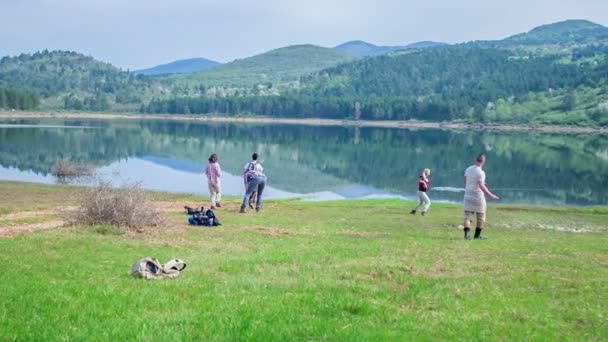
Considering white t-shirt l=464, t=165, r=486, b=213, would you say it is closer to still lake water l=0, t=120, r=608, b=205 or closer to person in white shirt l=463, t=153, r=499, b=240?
person in white shirt l=463, t=153, r=499, b=240

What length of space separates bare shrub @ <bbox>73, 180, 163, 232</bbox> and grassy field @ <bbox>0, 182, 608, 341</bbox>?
Result: 967 mm

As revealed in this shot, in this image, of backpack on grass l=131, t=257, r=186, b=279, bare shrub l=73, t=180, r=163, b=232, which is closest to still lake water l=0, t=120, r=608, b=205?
bare shrub l=73, t=180, r=163, b=232

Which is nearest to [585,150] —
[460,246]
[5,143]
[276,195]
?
[276,195]

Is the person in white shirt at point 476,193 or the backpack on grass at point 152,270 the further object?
the person in white shirt at point 476,193

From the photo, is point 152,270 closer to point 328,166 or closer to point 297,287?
point 297,287

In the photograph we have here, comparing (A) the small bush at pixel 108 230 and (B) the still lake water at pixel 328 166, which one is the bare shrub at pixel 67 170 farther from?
(A) the small bush at pixel 108 230

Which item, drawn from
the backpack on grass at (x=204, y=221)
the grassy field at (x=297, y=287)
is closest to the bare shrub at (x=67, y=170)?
the grassy field at (x=297, y=287)

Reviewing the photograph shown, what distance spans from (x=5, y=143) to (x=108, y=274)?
3708 inches

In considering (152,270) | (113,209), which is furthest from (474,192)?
(152,270)

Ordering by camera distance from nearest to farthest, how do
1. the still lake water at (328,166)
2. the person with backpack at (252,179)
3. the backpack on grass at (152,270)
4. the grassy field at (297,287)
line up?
the grassy field at (297,287)
the backpack on grass at (152,270)
the person with backpack at (252,179)
the still lake water at (328,166)

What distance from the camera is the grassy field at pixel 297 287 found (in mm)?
9586

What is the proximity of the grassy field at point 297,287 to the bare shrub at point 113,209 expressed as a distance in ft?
3.17

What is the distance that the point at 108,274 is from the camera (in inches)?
555

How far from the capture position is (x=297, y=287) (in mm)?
12992
